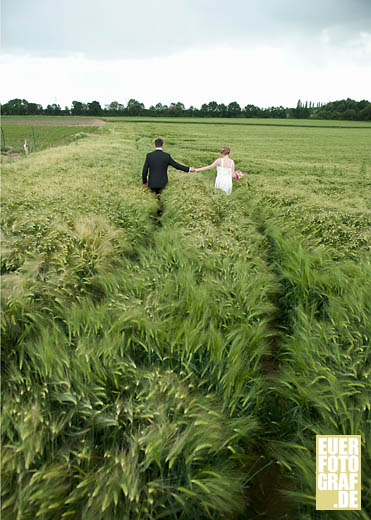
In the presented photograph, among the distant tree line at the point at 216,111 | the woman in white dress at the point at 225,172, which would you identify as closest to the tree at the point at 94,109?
the distant tree line at the point at 216,111

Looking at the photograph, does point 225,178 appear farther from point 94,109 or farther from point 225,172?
point 94,109

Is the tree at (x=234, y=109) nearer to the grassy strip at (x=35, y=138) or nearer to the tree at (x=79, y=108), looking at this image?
the tree at (x=79, y=108)

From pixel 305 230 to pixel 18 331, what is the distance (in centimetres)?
408

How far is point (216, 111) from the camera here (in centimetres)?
8969

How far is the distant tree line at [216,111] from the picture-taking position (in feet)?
261

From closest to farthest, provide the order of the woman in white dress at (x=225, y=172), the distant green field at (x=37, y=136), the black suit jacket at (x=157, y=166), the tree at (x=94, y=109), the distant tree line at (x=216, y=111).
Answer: the black suit jacket at (x=157, y=166) < the woman in white dress at (x=225, y=172) < the distant green field at (x=37, y=136) < the distant tree line at (x=216, y=111) < the tree at (x=94, y=109)

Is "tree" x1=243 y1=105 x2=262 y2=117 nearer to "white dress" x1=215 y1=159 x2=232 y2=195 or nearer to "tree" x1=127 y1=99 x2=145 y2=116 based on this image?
"tree" x1=127 y1=99 x2=145 y2=116

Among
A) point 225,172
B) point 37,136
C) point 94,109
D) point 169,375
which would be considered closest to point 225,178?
point 225,172

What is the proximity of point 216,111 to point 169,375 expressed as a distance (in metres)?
99.5

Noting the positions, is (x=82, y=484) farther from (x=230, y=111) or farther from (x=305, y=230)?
(x=230, y=111)

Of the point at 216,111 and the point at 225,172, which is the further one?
the point at 216,111

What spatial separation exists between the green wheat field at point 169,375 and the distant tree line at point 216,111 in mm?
92594

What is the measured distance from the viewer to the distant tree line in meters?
79.7

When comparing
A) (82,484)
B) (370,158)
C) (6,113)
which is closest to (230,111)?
(6,113)
